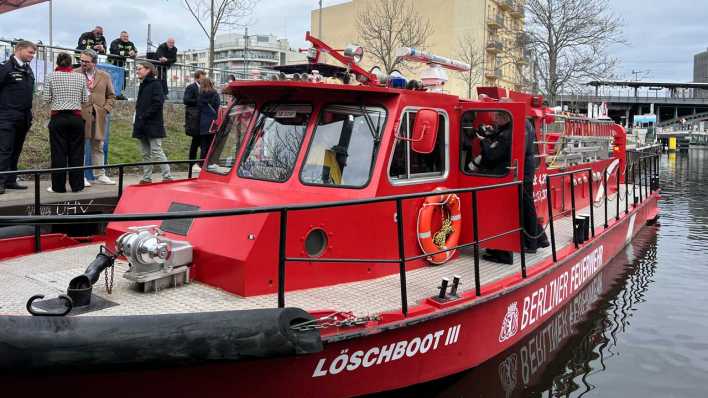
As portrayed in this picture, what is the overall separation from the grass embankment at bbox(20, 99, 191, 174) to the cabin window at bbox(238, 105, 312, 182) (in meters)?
5.95

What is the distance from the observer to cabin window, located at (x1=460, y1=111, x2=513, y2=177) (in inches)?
240

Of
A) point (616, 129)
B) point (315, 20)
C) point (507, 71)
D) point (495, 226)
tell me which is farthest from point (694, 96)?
point (495, 226)

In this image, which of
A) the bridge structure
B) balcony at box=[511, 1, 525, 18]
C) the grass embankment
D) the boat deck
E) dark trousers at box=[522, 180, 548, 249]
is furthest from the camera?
the bridge structure

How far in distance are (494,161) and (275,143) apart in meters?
2.25

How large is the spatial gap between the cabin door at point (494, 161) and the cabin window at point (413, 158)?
28cm

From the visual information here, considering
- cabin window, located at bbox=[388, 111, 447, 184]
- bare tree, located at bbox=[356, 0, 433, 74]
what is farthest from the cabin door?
bare tree, located at bbox=[356, 0, 433, 74]

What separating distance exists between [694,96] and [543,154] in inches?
3956

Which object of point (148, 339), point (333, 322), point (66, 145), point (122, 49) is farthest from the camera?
point (122, 49)

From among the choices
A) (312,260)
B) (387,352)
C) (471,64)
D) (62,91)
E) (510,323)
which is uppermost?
(471,64)

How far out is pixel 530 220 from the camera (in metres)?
6.59

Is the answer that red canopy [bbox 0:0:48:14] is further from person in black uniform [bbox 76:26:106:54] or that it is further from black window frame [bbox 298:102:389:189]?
black window frame [bbox 298:102:389:189]

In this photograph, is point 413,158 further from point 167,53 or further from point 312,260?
point 167,53

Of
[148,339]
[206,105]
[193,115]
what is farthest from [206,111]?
[148,339]

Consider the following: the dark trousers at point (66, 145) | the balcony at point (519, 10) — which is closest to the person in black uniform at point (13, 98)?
the dark trousers at point (66, 145)
